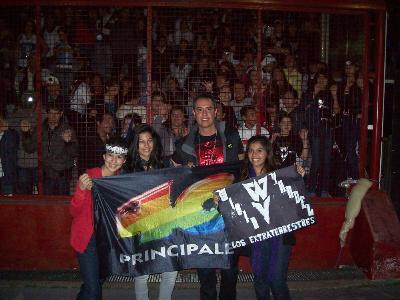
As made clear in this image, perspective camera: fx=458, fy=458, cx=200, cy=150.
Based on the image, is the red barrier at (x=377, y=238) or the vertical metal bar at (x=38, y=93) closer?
the red barrier at (x=377, y=238)

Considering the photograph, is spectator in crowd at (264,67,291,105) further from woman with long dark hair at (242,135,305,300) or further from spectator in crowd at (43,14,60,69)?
spectator in crowd at (43,14,60,69)

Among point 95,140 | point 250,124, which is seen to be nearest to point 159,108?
point 95,140

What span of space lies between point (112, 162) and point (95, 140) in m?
1.98

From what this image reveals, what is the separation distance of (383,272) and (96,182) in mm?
3802

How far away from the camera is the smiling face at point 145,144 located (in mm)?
4469

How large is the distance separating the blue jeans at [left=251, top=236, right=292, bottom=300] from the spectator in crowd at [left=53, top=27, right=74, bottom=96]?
346 cm

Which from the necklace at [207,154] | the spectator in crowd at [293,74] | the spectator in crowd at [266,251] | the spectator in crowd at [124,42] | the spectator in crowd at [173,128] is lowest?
the spectator in crowd at [266,251]

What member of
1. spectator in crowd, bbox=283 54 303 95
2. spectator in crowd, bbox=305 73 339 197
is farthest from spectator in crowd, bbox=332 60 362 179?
spectator in crowd, bbox=283 54 303 95

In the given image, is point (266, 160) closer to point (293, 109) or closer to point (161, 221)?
point (161, 221)

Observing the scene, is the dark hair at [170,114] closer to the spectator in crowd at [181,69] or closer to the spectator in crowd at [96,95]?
the spectator in crowd at [181,69]

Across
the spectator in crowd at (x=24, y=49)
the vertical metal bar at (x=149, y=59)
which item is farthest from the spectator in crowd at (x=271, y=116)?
the spectator in crowd at (x=24, y=49)

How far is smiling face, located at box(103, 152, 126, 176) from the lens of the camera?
14.1 feet

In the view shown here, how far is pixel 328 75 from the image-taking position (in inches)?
247

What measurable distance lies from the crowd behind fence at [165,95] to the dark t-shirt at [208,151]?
133cm
